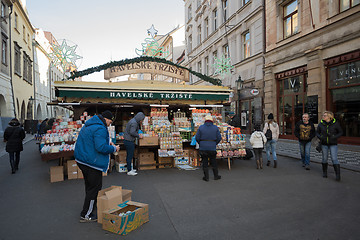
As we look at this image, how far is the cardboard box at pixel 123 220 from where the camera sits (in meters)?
3.64

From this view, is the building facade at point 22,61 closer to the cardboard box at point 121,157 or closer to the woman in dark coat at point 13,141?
the woman in dark coat at point 13,141

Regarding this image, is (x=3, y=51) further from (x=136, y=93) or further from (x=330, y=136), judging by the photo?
(x=330, y=136)

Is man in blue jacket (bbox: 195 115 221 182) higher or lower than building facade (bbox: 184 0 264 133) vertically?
lower

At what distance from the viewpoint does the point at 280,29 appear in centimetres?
1566

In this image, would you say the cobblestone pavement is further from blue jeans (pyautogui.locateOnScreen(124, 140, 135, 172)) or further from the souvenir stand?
blue jeans (pyautogui.locateOnScreen(124, 140, 135, 172))

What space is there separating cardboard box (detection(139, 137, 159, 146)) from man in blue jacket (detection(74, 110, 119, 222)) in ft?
12.8

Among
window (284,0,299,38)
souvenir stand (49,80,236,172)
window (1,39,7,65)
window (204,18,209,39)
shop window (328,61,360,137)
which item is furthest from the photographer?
window (204,18,209,39)

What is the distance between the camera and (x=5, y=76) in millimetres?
20562

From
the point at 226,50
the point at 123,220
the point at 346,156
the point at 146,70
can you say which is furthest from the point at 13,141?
the point at 226,50

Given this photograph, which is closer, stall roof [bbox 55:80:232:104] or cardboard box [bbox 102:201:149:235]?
cardboard box [bbox 102:201:149:235]

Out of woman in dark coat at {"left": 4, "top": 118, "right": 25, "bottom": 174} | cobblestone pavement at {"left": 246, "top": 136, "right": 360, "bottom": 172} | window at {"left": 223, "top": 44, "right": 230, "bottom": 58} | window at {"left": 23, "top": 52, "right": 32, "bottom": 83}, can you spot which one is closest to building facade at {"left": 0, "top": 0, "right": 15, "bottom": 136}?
window at {"left": 23, "top": 52, "right": 32, "bottom": 83}

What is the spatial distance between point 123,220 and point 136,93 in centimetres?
655

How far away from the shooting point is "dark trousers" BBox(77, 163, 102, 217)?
414 cm

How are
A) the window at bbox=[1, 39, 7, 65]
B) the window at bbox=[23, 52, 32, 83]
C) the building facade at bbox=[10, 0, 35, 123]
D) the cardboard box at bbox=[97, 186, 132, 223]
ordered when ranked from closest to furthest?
the cardboard box at bbox=[97, 186, 132, 223], the window at bbox=[1, 39, 7, 65], the building facade at bbox=[10, 0, 35, 123], the window at bbox=[23, 52, 32, 83]
